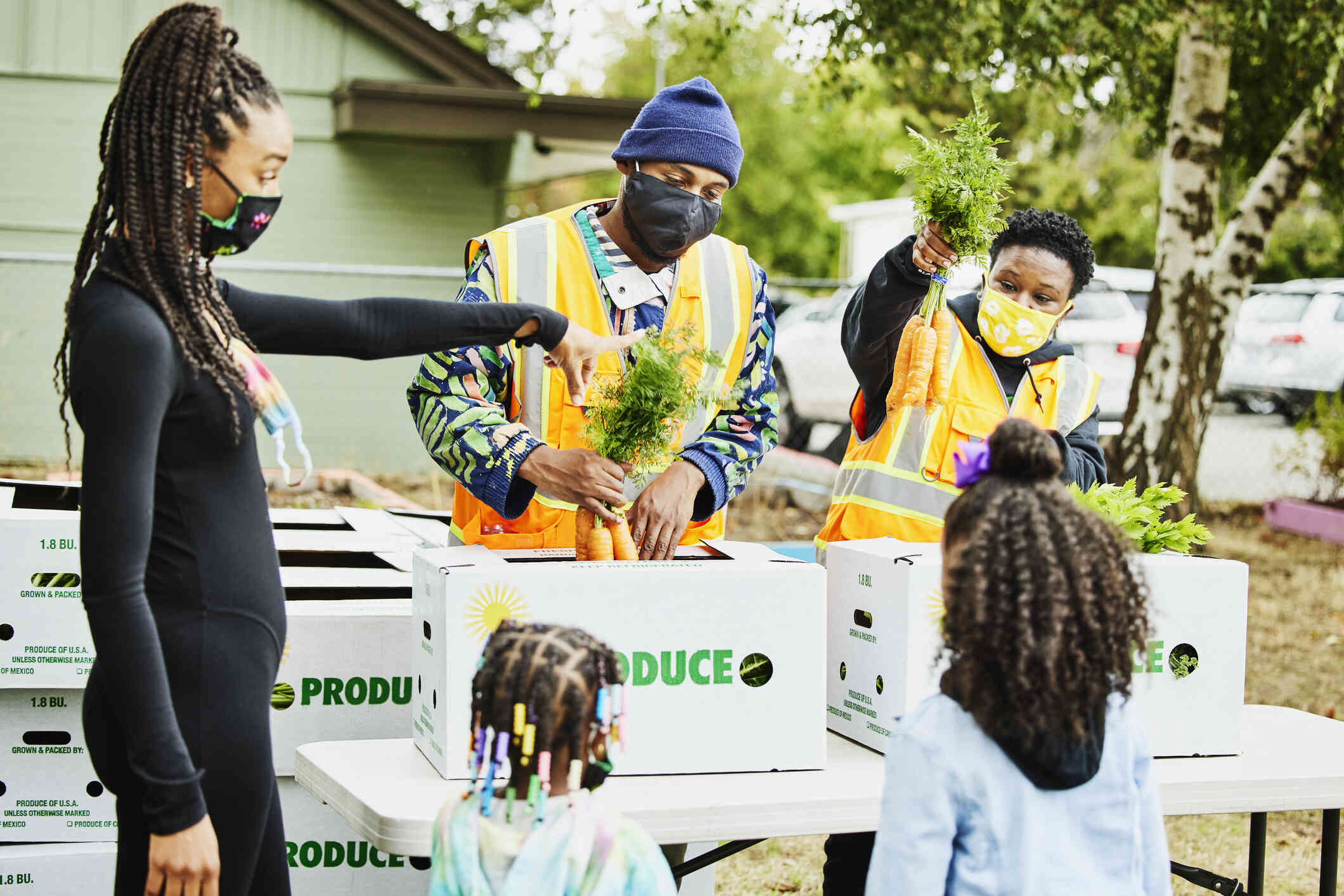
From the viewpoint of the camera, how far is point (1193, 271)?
26.5 ft

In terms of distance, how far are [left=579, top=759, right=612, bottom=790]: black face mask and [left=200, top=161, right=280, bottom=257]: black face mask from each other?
35.8 inches

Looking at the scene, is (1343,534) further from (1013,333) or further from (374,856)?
(374,856)

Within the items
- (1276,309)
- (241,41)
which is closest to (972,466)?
(241,41)

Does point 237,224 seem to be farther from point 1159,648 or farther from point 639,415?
point 1159,648

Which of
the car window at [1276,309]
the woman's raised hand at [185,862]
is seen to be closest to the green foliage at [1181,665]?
the woman's raised hand at [185,862]

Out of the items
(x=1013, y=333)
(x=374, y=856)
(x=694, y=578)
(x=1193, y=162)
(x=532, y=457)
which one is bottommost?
(x=374, y=856)

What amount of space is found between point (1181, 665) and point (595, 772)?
149 centimetres

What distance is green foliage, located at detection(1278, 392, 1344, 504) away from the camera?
11.2 m

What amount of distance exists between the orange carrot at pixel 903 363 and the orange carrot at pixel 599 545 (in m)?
0.90

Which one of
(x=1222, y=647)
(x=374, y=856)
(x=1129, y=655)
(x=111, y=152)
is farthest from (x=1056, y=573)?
(x=374, y=856)

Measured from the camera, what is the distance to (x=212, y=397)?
1963mm

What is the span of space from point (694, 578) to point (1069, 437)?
1.20m

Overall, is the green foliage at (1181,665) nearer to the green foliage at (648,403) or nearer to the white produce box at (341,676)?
the green foliage at (648,403)

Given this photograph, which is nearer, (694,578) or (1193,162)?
(694,578)
